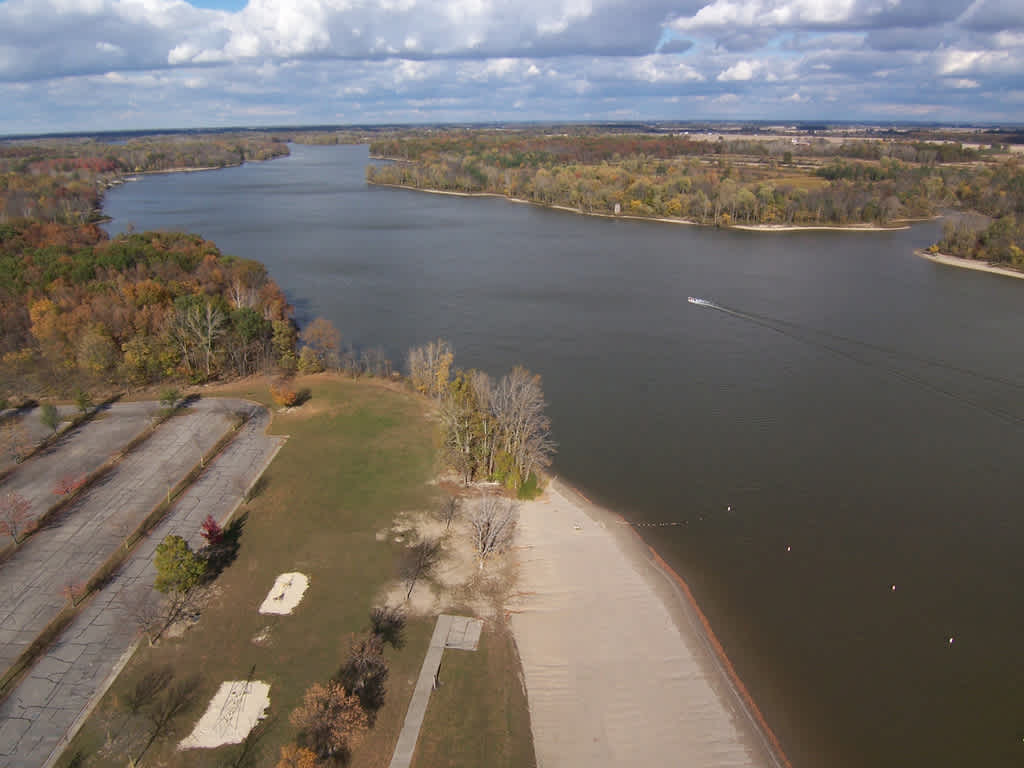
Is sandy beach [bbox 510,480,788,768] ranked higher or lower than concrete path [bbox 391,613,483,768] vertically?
lower

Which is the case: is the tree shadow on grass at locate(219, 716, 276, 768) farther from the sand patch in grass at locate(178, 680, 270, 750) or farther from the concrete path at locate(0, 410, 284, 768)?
the concrete path at locate(0, 410, 284, 768)

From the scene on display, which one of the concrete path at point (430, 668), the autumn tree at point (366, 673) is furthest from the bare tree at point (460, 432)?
the autumn tree at point (366, 673)

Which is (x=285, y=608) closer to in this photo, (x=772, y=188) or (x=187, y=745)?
(x=187, y=745)

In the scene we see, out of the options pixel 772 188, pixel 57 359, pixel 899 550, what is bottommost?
pixel 899 550

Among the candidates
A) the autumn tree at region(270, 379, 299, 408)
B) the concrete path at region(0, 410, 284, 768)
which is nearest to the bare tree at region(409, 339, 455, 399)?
the autumn tree at region(270, 379, 299, 408)

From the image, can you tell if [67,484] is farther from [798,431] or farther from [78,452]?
[798,431]

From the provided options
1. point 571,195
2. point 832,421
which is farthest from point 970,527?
point 571,195

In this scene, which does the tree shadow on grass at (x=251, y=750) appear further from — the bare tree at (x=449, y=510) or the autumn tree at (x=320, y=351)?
the autumn tree at (x=320, y=351)
